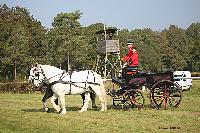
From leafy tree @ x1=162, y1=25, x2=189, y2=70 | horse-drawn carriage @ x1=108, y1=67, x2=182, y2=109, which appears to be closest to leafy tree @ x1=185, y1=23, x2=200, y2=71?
leafy tree @ x1=162, y1=25, x2=189, y2=70

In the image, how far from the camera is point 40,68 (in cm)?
1664

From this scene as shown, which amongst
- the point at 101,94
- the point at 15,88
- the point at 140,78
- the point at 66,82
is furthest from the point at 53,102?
the point at 15,88

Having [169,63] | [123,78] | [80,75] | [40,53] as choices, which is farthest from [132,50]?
[169,63]

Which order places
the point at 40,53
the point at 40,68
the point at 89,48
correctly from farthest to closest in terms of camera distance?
the point at 89,48
the point at 40,53
the point at 40,68

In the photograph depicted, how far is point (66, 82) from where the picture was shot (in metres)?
16.3

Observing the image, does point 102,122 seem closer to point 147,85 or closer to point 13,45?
point 147,85

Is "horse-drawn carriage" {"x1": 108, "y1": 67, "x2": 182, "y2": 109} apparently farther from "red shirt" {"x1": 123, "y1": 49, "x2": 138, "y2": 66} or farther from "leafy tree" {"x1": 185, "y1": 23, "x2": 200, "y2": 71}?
"leafy tree" {"x1": 185, "y1": 23, "x2": 200, "y2": 71}

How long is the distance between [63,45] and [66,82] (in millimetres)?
50897

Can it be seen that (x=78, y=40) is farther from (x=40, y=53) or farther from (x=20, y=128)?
(x=20, y=128)

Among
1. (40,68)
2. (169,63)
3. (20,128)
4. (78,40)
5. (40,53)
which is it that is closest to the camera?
(20,128)

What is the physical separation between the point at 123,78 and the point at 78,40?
166 ft

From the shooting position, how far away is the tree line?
49969 mm

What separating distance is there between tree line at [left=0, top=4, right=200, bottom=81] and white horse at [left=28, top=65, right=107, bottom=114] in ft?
109

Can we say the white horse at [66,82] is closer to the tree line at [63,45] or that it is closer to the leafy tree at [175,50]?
the tree line at [63,45]
